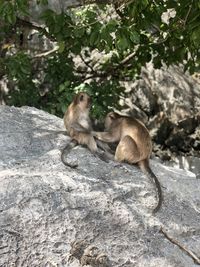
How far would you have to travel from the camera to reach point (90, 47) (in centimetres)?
1005

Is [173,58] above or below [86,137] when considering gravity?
above

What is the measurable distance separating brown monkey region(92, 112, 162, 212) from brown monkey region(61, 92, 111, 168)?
188 millimetres

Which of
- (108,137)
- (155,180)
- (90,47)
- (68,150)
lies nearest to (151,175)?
(155,180)

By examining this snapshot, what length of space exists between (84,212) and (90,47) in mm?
5203

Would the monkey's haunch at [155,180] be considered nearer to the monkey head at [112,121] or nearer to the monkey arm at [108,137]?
the monkey arm at [108,137]

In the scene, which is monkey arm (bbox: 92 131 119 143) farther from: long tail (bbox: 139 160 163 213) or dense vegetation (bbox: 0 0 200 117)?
dense vegetation (bbox: 0 0 200 117)

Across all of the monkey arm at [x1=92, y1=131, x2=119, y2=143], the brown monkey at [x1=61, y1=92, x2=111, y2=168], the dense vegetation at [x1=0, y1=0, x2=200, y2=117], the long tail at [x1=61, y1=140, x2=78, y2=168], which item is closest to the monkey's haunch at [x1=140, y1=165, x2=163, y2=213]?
the brown monkey at [x1=61, y1=92, x2=111, y2=168]

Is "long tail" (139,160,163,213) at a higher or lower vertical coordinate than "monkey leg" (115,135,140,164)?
lower

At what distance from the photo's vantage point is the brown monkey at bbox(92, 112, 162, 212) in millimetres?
6832

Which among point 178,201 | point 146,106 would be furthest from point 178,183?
point 146,106

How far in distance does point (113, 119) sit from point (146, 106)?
18.2 feet

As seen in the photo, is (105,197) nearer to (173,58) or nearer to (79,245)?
(79,245)

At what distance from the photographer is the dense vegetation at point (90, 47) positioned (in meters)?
6.40

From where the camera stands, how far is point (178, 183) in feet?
21.7
